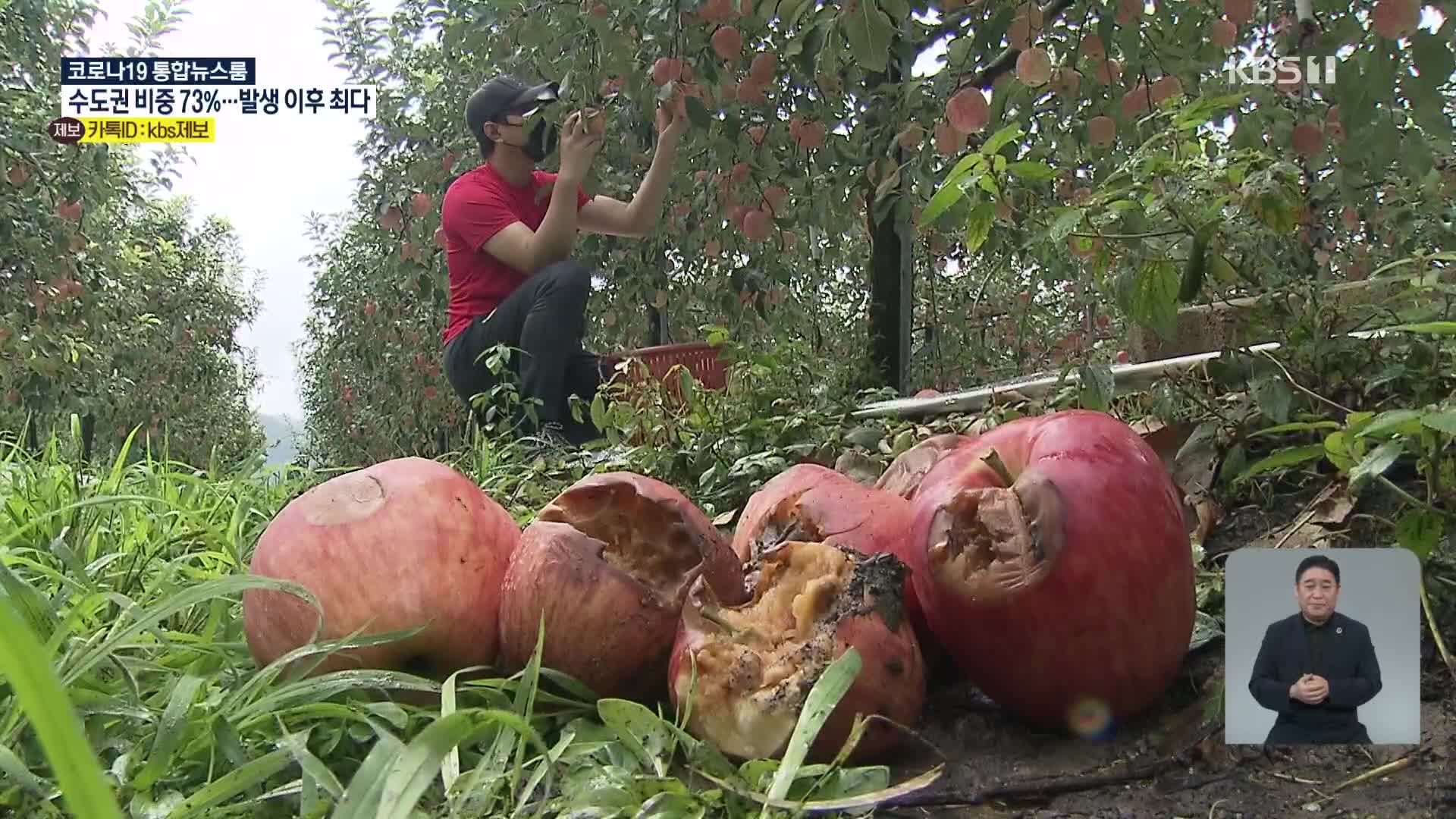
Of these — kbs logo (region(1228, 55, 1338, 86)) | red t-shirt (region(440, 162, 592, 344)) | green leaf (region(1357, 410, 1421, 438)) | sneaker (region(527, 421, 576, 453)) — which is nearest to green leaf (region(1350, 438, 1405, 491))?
green leaf (region(1357, 410, 1421, 438))

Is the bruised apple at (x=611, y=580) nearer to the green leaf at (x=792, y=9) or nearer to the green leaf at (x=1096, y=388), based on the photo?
the green leaf at (x=1096, y=388)

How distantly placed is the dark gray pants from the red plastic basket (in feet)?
0.27

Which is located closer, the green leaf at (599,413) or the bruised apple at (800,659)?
the bruised apple at (800,659)

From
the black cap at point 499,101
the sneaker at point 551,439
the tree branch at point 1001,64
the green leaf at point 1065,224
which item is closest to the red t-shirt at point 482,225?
the black cap at point 499,101

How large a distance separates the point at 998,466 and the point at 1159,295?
248 mm

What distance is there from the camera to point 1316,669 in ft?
1.60

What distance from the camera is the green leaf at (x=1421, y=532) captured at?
1.92 feet

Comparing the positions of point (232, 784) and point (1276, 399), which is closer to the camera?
point (232, 784)

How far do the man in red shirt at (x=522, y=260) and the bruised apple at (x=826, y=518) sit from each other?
4.48 ft

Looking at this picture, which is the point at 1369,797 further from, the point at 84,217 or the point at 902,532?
the point at 84,217

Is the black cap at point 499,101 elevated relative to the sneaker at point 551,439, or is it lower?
elevated

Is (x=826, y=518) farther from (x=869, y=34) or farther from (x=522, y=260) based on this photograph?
(x=522, y=260)

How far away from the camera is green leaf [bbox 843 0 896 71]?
1011 millimetres
